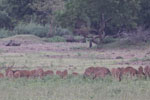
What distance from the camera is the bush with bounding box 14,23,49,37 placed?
44.7 m

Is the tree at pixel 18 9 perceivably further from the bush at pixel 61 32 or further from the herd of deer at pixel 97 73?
the herd of deer at pixel 97 73

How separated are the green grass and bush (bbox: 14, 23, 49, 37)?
32.5 m

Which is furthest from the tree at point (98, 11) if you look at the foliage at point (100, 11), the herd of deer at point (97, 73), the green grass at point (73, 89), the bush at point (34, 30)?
the bush at point (34, 30)

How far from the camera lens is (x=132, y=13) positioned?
28.7 meters

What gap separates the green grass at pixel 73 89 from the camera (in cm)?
982

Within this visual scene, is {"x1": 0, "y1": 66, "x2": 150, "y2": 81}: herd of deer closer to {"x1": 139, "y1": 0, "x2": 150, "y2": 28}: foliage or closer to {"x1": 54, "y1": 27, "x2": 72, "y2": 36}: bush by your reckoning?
{"x1": 139, "y1": 0, "x2": 150, "y2": 28}: foliage

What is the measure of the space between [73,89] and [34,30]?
34.3 meters

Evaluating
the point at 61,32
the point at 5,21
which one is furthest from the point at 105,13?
the point at 5,21

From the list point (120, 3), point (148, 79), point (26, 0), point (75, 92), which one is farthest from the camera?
point (26, 0)

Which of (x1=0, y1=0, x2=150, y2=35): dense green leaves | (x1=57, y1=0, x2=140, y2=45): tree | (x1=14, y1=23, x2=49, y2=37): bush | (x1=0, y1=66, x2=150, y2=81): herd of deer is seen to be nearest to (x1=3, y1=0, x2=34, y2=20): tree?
(x1=14, y1=23, x2=49, y2=37): bush

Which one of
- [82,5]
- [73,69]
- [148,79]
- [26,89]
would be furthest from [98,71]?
[82,5]

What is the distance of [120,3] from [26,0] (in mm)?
23055

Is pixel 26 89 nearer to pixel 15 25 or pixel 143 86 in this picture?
pixel 143 86

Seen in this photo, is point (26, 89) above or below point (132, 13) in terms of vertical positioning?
below
